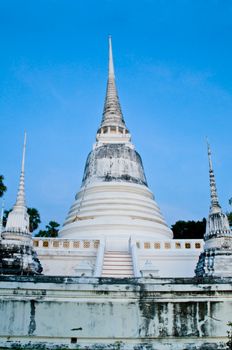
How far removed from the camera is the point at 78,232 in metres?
19.9

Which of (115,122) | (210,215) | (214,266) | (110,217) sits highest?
(115,122)

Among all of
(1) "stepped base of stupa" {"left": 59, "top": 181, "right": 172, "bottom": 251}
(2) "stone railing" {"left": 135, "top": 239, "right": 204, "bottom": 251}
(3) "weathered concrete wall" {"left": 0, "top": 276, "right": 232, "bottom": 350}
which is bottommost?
(3) "weathered concrete wall" {"left": 0, "top": 276, "right": 232, "bottom": 350}

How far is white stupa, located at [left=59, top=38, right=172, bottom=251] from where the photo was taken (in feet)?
65.2

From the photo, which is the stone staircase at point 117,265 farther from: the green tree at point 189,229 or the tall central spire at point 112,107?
the green tree at point 189,229

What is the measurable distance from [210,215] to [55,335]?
7341 millimetres

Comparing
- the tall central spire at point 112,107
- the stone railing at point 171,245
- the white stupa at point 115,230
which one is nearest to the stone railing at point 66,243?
the white stupa at point 115,230

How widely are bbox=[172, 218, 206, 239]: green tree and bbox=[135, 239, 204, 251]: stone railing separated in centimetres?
1768

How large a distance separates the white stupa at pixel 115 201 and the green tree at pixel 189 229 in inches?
475

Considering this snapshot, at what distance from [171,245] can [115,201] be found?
16.2 feet

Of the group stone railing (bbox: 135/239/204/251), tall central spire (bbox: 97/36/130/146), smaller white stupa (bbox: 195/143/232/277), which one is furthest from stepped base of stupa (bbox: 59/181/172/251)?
smaller white stupa (bbox: 195/143/232/277)

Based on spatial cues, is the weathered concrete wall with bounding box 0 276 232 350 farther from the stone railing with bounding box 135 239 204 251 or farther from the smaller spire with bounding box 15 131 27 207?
the stone railing with bounding box 135 239 204 251

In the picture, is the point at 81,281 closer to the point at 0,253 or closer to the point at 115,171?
the point at 0,253

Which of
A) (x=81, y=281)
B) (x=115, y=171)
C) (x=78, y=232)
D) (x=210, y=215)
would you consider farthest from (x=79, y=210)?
(x=81, y=281)

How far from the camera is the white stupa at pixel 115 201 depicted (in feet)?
65.2
